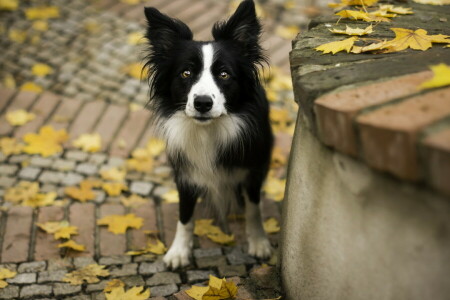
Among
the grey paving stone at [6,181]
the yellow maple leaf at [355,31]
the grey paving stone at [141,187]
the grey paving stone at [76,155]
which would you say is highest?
the yellow maple leaf at [355,31]

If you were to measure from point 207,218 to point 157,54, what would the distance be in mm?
1023

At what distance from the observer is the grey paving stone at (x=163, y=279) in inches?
96.8

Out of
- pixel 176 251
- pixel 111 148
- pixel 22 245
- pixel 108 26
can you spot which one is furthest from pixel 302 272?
pixel 108 26

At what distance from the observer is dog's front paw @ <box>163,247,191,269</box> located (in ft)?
8.54

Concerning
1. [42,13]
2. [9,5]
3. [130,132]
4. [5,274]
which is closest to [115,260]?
[5,274]

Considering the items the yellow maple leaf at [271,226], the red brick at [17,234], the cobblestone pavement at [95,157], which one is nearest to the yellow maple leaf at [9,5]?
the cobblestone pavement at [95,157]

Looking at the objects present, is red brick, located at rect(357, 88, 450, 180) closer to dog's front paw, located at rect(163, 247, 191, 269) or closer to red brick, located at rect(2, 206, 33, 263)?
dog's front paw, located at rect(163, 247, 191, 269)

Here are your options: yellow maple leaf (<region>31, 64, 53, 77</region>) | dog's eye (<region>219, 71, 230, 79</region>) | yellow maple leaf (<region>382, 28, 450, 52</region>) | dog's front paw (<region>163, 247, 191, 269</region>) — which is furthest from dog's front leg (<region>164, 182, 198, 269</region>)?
yellow maple leaf (<region>31, 64, 53, 77</region>)

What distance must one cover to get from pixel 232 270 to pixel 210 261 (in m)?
0.15

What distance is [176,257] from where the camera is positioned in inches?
103

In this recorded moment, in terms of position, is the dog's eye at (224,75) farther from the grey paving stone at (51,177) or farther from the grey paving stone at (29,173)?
the grey paving stone at (29,173)

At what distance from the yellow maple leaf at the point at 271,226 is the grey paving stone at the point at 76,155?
136 centimetres

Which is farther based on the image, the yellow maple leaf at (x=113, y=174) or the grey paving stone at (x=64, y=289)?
the yellow maple leaf at (x=113, y=174)

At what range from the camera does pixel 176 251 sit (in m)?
2.64
